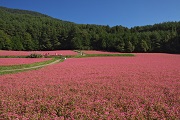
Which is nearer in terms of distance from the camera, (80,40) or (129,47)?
(129,47)

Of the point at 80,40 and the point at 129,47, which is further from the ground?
the point at 80,40

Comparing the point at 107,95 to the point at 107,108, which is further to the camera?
the point at 107,95

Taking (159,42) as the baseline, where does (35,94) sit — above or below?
below

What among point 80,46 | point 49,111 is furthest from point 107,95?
point 80,46

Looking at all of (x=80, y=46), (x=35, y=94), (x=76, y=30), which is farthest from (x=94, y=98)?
(x=76, y=30)

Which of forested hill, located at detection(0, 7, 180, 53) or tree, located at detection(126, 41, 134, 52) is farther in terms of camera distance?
forested hill, located at detection(0, 7, 180, 53)

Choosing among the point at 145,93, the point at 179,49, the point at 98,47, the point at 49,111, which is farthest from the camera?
the point at 98,47

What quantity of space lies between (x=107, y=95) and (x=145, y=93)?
2.06 meters

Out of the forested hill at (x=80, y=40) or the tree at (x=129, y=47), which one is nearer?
the tree at (x=129, y=47)

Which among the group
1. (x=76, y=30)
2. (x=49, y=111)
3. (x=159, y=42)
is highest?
(x=76, y=30)

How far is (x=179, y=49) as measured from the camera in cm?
8238

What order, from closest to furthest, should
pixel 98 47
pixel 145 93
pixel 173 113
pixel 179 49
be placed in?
pixel 173 113, pixel 145 93, pixel 179 49, pixel 98 47

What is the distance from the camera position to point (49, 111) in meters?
7.01

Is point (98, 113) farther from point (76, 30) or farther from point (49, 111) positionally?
point (76, 30)
